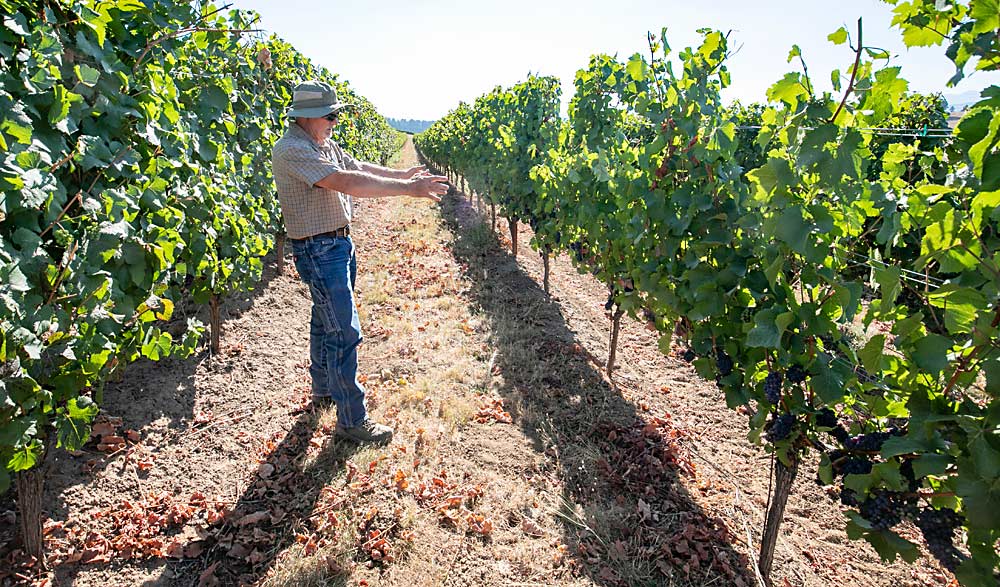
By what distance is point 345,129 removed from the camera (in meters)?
10.8

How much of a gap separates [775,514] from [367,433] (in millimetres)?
2541

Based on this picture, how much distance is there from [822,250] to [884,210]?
0.23 meters

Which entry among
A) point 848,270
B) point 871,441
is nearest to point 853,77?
point 848,270

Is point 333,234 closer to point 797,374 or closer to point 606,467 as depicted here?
point 606,467

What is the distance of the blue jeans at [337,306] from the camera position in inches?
125

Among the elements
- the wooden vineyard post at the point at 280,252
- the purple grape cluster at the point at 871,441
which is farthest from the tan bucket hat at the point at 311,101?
the wooden vineyard post at the point at 280,252

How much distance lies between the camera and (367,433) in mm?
3504

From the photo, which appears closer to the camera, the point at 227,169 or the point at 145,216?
the point at 145,216

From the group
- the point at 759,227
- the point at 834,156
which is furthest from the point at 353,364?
the point at 834,156

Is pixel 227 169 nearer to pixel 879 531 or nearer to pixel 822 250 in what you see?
pixel 822 250

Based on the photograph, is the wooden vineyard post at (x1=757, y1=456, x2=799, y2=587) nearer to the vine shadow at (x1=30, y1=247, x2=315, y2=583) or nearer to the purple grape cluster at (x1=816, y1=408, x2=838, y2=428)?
the purple grape cluster at (x1=816, y1=408, x2=838, y2=428)

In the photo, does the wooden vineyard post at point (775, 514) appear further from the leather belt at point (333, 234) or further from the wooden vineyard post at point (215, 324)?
the wooden vineyard post at point (215, 324)

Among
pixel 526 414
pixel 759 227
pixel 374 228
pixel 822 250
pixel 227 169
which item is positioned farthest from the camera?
pixel 374 228

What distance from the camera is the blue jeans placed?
3176 millimetres
